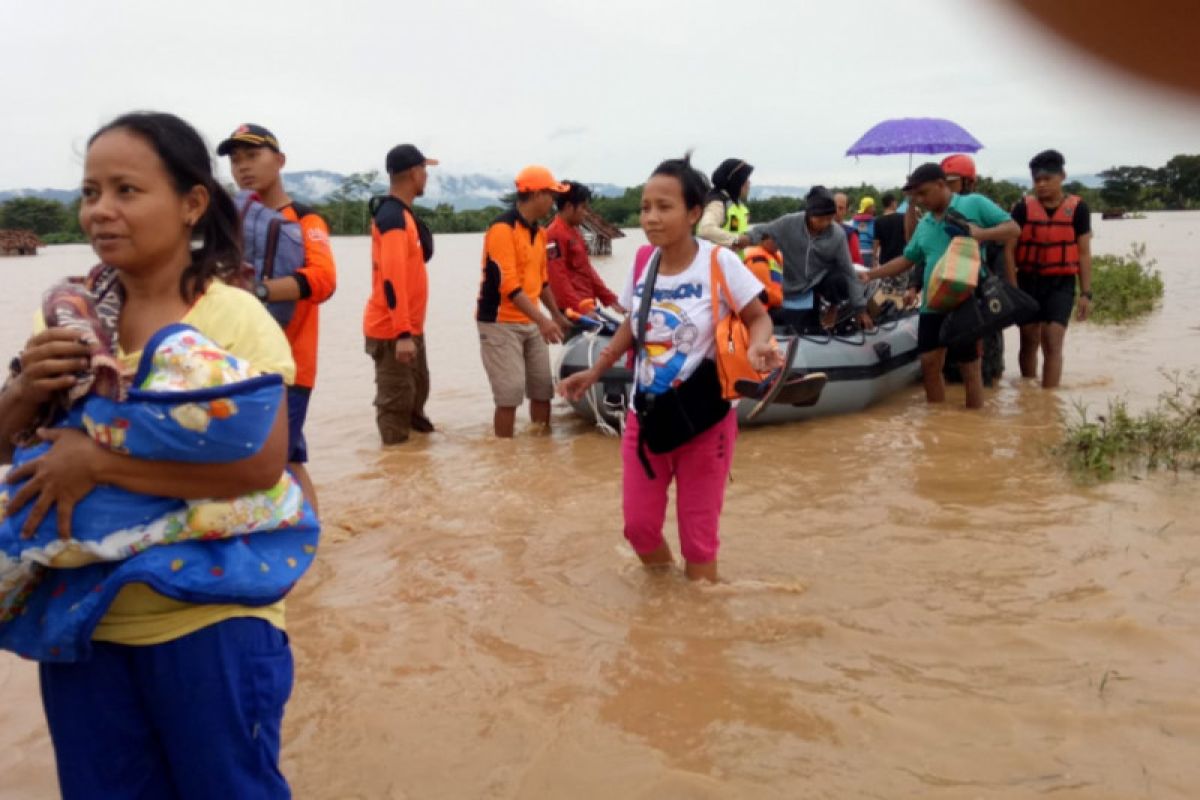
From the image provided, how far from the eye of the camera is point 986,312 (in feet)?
25.4

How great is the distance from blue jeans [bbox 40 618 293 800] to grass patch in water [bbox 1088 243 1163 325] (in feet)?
45.8

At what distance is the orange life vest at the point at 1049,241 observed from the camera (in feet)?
27.8

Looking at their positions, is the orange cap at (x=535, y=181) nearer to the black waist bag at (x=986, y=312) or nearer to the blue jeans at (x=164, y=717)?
the black waist bag at (x=986, y=312)

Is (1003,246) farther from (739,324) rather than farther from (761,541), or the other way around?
(739,324)

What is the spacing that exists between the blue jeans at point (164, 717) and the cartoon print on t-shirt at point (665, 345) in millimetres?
2276

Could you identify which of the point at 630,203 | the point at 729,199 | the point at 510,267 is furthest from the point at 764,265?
the point at 630,203

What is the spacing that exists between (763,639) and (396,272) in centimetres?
379

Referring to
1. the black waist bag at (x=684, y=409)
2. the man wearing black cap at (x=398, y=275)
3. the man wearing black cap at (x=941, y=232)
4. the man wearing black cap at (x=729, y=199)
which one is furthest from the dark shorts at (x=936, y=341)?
the black waist bag at (x=684, y=409)

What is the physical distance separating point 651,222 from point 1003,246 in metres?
5.21

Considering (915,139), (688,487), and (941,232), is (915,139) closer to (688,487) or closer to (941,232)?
(941,232)

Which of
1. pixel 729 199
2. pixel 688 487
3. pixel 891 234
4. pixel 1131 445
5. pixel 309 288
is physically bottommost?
pixel 1131 445

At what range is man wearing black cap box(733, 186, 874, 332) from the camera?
795 cm

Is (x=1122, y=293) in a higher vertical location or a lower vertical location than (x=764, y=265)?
lower

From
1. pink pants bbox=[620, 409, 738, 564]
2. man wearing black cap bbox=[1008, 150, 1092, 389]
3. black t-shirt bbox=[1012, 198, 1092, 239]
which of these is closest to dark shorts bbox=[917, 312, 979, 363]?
man wearing black cap bbox=[1008, 150, 1092, 389]
